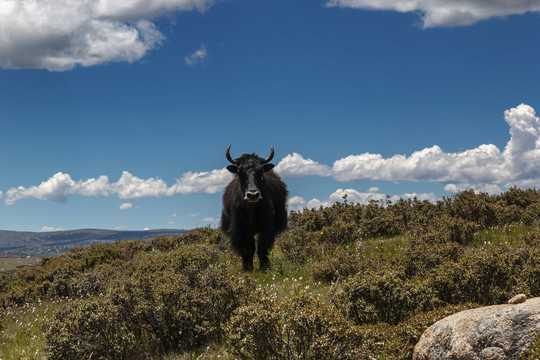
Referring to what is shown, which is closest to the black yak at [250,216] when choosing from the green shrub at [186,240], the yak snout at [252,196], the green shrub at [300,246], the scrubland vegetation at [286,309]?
the yak snout at [252,196]

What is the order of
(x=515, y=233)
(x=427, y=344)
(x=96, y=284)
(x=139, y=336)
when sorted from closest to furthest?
(x=427, y=344) → (x=139, y=336) → (x=515, y=233) → (x=96, y=284)

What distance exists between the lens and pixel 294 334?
4.26m

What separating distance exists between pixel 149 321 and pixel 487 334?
4122 millimetres

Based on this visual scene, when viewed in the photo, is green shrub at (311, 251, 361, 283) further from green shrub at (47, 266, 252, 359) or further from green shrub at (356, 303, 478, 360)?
green shrub at (356, 303, 478, 360)

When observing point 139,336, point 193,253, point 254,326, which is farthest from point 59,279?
point 254,326

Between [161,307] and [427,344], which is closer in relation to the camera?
[427,344]

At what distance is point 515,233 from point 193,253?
26.3 feet

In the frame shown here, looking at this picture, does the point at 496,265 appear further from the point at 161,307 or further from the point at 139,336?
the point at 139,336

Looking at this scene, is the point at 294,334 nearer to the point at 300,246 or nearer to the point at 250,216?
the point at 250,216

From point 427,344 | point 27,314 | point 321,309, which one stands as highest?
point 321,309

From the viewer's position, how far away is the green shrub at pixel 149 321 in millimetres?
5668

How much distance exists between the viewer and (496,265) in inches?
221

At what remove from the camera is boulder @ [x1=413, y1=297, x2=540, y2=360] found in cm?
374

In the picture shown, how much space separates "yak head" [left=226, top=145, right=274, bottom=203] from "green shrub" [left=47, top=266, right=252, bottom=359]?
4.29 metres
